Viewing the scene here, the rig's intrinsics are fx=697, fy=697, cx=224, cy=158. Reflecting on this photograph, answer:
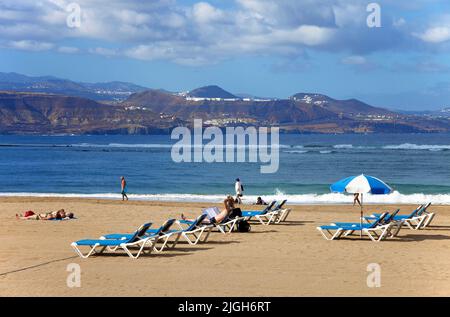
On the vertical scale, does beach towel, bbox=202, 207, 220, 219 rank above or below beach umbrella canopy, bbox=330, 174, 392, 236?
below

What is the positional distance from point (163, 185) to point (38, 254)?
3145cm

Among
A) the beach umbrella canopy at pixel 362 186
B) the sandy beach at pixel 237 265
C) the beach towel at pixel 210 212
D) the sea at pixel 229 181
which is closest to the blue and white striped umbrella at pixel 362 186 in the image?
the beach umbrella canopy at pixel 362 186

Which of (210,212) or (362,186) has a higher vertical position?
(362,186)

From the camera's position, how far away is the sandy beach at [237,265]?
10.3 meters

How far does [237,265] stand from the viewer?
12.5m

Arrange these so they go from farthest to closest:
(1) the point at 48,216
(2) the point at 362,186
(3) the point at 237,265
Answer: (1) the point at 48,216 → (2) the point at 362,186 → (3) the point at 237,265

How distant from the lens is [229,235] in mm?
17391

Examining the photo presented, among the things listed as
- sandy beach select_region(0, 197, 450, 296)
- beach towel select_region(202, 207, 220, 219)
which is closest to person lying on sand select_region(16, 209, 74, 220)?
sandy beach select_region(0, 197, 450, 296)

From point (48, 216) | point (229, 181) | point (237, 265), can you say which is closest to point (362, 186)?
point (237, 265)

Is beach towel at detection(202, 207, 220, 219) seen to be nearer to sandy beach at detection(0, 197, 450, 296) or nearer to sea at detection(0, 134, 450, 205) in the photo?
sandy beach at detection(0, 197, 450, 296)

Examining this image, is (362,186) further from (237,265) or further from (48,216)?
(48,216)

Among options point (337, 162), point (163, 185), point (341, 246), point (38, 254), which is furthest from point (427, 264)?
point (337, 162)

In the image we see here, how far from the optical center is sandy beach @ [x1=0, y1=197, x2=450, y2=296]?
10328 mm
